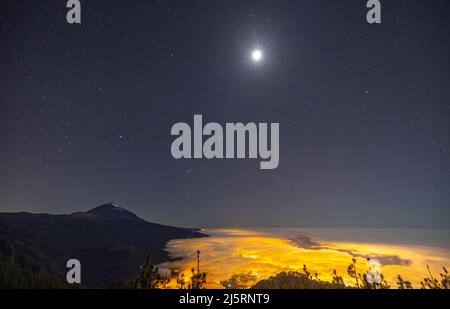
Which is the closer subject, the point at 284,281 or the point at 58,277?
the point at 58,277

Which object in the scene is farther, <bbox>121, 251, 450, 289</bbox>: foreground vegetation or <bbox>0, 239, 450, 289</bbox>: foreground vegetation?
Answer: <bbox>0, 239, 450, 289</bbox>: foreground vegetation

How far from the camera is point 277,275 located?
19538 cm

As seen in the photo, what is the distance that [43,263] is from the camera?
147000 millimetres

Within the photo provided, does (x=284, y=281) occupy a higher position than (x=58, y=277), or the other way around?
(x=58, y=277)

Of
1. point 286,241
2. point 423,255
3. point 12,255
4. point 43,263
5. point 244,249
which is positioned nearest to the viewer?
point 286,241

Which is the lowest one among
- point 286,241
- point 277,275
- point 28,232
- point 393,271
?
point 277,275

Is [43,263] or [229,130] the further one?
[43,263]

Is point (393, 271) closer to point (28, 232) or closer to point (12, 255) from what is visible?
point (12, 255)

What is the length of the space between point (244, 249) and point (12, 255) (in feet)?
364

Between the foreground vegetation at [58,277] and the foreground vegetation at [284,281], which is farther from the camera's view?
the foreground vegetation at [58,277]

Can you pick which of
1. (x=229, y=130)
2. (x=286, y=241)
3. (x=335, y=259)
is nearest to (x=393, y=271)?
(x=335, y=259)
